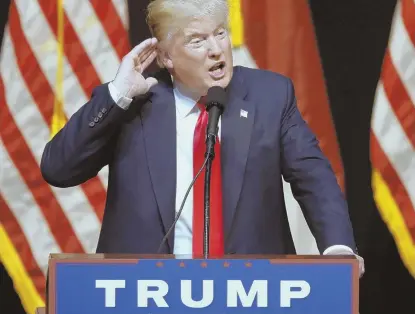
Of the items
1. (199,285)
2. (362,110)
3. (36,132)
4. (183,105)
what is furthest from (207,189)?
(36,132)

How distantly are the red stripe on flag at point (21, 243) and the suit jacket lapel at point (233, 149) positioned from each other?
1.12 meters

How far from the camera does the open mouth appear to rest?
211 centimetres

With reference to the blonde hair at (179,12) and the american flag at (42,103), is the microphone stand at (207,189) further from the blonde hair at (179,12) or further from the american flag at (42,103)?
the american flag at (42,103)

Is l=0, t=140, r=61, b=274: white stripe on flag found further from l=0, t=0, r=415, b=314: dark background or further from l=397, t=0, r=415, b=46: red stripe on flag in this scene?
l=397, t=0, r=415, b=46: red stripe on flag

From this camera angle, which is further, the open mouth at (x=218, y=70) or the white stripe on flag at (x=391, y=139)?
the white stripe on flag at (x=391, y=139)

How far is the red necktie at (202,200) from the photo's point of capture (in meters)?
2.06

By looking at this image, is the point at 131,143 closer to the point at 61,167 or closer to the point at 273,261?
the point at 61,167


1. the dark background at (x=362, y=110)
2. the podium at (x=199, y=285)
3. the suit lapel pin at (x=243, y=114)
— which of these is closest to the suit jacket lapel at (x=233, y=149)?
the suit lapel pin at (x=243, y=114)

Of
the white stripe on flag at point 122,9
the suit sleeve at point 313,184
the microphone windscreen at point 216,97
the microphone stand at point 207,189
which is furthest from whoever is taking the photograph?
the white stripe on flag at point 122,9

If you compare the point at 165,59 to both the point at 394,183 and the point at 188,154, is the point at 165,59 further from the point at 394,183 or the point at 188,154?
the point at 394,183

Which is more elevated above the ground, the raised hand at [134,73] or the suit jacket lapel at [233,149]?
the raised hand at [134,73]

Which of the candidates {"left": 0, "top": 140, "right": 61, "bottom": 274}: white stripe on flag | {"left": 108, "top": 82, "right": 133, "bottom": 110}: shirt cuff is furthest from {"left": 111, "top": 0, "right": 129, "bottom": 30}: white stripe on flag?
{"left": 108, "top": 82, "right": 133, "bottom": 110}: shirt cuff

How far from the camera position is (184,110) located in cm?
217

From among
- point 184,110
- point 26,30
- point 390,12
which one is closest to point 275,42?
point 390,12
